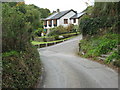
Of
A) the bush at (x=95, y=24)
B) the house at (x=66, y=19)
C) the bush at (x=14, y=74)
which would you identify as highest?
the house at (x=66, y=19)

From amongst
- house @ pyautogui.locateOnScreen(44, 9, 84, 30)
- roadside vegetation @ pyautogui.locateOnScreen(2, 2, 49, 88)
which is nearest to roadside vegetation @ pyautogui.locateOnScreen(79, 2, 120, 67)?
roadside vegetation @ pyautogui.locateOnScreen(2, 2, 49, 88)

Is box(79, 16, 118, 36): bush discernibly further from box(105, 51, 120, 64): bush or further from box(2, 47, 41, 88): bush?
box(2, 47, 41, 88): bush

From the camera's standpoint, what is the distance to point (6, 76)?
17.2ft

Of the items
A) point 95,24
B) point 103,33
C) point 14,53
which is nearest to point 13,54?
point 14,53

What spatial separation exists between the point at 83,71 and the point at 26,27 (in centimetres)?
437

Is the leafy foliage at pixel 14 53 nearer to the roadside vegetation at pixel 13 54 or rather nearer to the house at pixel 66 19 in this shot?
the roadside vegetation at pixel 13 54

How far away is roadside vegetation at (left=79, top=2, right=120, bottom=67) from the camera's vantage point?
10.6 metres

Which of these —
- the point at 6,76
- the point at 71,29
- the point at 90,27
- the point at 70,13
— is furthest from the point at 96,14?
the point at 70,13

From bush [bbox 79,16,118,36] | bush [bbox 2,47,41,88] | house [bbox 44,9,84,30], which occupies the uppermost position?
house [bbox 44,9,84,30]

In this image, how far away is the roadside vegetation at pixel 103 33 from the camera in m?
10.6

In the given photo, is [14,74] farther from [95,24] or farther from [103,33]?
[95,24]

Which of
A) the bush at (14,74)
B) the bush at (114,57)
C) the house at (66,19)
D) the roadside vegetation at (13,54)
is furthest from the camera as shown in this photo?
the house at (66,19)

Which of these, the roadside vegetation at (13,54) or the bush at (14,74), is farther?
the roadside vegetation at (13,54)

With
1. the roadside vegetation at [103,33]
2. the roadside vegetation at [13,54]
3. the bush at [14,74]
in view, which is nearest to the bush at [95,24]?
the roadside vegetation at [103,33]
